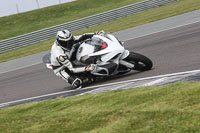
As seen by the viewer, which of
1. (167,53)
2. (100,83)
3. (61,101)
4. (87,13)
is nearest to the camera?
(61,101)

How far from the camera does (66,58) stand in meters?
10.3

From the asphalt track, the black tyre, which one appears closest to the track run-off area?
the asphalt track

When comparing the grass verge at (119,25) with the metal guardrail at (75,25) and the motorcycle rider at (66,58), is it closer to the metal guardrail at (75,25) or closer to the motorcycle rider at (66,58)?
the metal guardrail at (75,25)

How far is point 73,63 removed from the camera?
1055 cm

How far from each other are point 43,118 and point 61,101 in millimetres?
1442

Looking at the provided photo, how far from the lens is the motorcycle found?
9.85 m

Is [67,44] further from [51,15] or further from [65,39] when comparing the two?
[51,15]

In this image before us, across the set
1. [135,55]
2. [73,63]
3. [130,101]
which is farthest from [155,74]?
[130,101]

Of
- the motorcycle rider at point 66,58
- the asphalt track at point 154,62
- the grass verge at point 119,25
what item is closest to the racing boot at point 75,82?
the motorcycle rider at point 66,58

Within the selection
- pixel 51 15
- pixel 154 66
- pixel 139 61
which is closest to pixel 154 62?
pixel 154 66

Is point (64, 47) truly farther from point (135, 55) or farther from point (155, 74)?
point (155, 74)

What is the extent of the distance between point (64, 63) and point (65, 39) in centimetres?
61

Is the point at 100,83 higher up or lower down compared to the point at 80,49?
lower down

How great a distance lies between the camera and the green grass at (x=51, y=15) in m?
32.0
